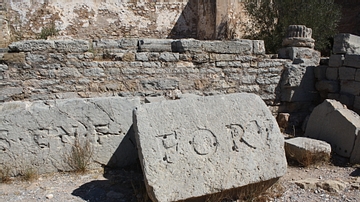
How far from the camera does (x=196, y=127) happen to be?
114 inches

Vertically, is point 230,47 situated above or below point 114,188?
above

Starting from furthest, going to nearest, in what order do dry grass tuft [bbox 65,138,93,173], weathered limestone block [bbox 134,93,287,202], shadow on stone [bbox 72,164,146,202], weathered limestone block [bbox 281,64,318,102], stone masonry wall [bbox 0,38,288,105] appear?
weathered limestone block [bbox 281,64,318,102]
stone masonry wall [bbox 0,38,288,105]
dry grass tuft [bbox 65,138,93,173]
shadow on stone [bbox 72,164,146,202]
weathered limestone block [bbox 134,93,287,202]

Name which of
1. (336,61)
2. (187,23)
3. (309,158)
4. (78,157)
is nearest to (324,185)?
(309,158)

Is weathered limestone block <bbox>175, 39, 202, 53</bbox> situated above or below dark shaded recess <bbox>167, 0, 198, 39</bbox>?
below

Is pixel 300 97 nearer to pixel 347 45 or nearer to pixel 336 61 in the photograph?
pixel 336 61

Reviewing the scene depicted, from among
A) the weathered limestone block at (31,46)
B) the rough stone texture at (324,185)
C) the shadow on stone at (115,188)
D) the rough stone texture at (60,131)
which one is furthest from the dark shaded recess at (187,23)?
the rough stone texture at (324,185)

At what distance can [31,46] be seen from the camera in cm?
472

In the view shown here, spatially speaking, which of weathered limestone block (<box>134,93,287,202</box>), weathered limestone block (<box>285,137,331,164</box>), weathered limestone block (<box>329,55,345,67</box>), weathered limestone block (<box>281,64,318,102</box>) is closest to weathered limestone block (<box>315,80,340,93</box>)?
weathered limestone block (<box>281,64,318,102</box>)

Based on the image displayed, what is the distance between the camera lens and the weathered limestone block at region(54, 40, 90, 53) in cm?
481

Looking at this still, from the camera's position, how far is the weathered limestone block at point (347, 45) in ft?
18.4

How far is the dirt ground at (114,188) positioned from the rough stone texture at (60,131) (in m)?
0.17

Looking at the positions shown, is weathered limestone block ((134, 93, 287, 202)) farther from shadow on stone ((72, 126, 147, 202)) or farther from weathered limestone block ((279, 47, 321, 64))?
weathered limestone block ((279, 47, 321, 64))

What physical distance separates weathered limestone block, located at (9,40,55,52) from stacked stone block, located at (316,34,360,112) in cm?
481

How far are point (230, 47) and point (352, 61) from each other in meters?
2.10
